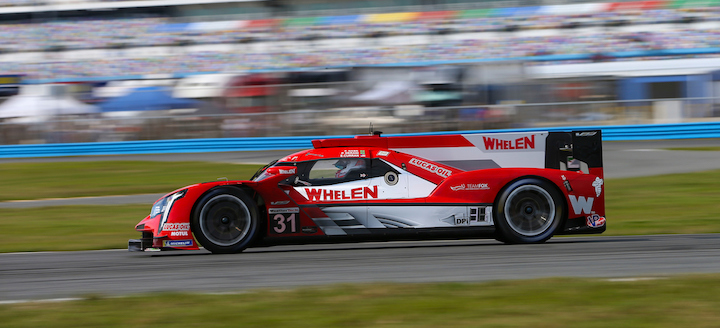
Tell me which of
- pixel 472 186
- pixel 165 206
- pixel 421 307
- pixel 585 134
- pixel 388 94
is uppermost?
pixel 388 94

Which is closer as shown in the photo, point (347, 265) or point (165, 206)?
point (347, 265)

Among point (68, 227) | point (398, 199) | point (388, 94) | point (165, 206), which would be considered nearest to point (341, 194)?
point (398, 199)

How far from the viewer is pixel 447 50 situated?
3000cm

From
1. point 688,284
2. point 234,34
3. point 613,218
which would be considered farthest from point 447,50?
point 688,284

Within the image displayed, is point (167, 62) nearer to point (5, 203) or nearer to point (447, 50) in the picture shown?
point (447, 50)

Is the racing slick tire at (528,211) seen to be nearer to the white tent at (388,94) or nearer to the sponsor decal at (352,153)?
the sponsor decal at (352,153)

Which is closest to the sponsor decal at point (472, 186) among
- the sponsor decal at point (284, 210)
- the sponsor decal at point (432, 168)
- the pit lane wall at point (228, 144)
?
the sponsor decal at point (432, 168)

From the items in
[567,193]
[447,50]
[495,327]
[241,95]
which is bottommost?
[495,327]

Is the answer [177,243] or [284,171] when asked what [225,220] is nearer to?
[177,243]

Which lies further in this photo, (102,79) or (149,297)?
(102,79)

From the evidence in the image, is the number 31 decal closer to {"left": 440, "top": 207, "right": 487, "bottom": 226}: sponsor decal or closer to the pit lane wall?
{"left": 440, "top": 207, "right": 487, "bottom": 226}: sponsor decal

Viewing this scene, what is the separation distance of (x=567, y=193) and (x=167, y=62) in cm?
2853

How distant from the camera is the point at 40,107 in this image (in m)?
25.6

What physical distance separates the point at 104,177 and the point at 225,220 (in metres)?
11.7
